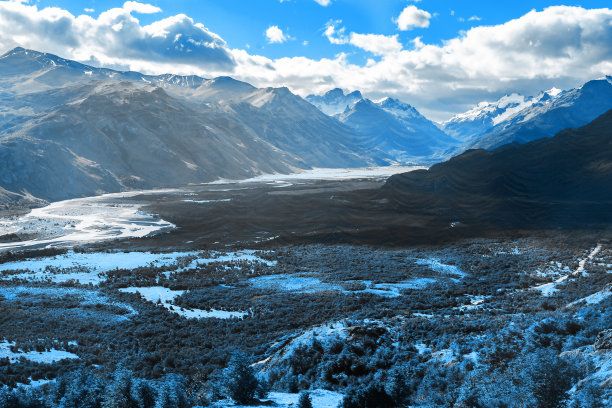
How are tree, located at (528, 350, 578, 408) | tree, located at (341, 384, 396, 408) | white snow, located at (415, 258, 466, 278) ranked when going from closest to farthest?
1. tree, located at (528, 350, 578, 408)
2. tree, located at (341, 384, 396, 408)
3. white snow, located at (415, 258, 466, 278)

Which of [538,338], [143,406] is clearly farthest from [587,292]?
[143,406]

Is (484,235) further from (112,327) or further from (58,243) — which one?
(58,243)

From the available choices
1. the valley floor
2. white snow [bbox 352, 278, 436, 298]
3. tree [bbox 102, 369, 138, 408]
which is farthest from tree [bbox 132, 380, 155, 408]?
white snow [bbox 352, 278, 436, 298]

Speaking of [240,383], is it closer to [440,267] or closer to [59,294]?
[59,294]

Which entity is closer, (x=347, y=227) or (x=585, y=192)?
(x=347, y=227)

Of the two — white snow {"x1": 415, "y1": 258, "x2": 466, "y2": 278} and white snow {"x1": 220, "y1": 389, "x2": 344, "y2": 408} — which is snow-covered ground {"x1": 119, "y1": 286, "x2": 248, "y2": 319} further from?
white snow {"x1": 415, "y1": 258, "x2": 466, "y2": 278}
